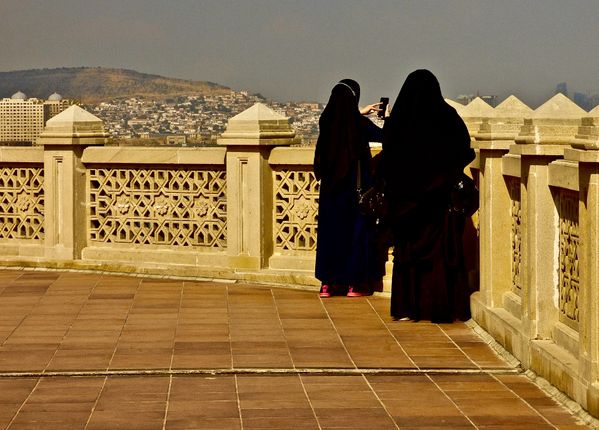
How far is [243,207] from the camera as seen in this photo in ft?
41.6

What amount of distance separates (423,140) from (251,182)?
2595 mm

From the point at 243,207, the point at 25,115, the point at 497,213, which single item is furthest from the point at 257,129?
the point at 25,115

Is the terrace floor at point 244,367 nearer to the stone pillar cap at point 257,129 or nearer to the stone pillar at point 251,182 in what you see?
the stone pillar at point 251,182

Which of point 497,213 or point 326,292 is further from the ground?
point 497,213

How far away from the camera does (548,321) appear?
8336 millimetres

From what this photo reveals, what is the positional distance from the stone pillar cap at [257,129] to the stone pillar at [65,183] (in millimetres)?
1719

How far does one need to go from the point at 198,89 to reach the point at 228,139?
24.4 meters

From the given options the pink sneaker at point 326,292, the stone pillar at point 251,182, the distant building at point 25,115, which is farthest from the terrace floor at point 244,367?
the distant building at point 25,115

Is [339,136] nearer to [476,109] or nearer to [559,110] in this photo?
[476,109]

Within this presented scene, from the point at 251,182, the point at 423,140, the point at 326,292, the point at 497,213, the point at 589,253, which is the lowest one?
the point at 326,292

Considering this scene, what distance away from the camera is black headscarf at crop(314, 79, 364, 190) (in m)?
11.6

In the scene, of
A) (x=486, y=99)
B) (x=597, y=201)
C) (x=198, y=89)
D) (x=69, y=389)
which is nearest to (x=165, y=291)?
(x=486, y=99)

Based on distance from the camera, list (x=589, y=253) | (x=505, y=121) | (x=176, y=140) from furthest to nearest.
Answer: (x=176, y=140) → (x=505, y=121) → (x=589, y=253)

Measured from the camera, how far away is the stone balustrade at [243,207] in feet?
27.6
